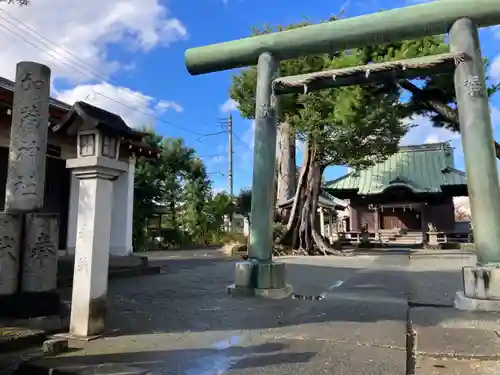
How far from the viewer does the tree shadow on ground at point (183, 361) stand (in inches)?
124

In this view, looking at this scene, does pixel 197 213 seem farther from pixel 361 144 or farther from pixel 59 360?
pixel 59 360

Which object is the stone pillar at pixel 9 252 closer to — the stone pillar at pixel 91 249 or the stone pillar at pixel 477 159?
the stone pillar at pixel 91 249

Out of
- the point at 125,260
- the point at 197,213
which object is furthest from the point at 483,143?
the point at 197,213

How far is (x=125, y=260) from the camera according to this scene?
9891mm

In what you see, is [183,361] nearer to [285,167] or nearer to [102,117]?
[102,117]

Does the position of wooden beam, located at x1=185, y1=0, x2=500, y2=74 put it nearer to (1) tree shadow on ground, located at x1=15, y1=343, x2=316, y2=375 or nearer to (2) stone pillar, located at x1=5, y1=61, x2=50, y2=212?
(2) stone pillar, located at x1=5, y1=61, x2=50, y2=212

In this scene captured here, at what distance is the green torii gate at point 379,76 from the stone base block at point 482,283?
1cm

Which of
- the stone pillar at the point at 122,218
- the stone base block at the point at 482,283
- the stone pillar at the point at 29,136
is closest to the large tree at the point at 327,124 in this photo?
the stone pillar at the point at 122,218

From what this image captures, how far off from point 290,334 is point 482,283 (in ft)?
9.59

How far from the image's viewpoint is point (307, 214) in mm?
17891

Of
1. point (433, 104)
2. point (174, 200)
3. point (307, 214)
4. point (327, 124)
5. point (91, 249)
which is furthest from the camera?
point (174, 200)

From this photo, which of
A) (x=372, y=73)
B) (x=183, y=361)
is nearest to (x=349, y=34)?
(x=372, y=73)

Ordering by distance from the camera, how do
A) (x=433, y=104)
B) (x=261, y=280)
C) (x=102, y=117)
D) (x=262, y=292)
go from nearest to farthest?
1. (x=102, y=117)
2. (x=262, y=292)
3. (x=261, y=280)
4. (x=433, y=104)

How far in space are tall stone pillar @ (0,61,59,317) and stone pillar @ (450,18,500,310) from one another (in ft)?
17.5
